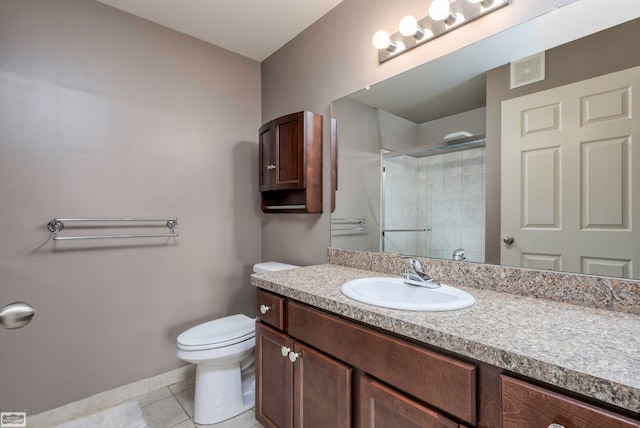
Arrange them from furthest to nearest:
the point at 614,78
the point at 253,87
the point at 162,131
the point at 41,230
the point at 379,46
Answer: the point at 253,87, the point at 162,131, the point at 41,230, the point at 379,46, the point at 614,78

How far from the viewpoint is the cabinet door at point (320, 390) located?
3.21 feet

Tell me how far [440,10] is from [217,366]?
210 cm

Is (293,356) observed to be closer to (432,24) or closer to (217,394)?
(217,394)

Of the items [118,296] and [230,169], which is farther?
[230,169]

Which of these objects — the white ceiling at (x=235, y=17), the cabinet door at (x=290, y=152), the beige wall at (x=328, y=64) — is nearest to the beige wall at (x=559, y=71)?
the beige wall at (x=328, y=64)

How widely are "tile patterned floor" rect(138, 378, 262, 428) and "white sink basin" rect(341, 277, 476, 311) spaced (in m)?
1.06

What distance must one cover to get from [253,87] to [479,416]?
2.50 m

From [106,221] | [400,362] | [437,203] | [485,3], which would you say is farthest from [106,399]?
[485,3]

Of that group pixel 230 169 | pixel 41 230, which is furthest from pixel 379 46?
pixel 41 230

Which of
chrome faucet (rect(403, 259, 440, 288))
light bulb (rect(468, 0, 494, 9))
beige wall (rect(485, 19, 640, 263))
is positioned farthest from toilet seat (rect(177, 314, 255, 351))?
light bulb (rect(468, 0, 494, 9))

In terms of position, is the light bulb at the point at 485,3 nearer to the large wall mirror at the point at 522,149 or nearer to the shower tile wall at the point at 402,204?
the large wall mirror at the point at 522,149

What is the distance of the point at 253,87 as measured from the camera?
7.96 ft

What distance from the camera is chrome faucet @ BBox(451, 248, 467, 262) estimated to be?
1243 mm

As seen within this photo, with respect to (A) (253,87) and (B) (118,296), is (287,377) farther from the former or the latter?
(A) (253,87)
